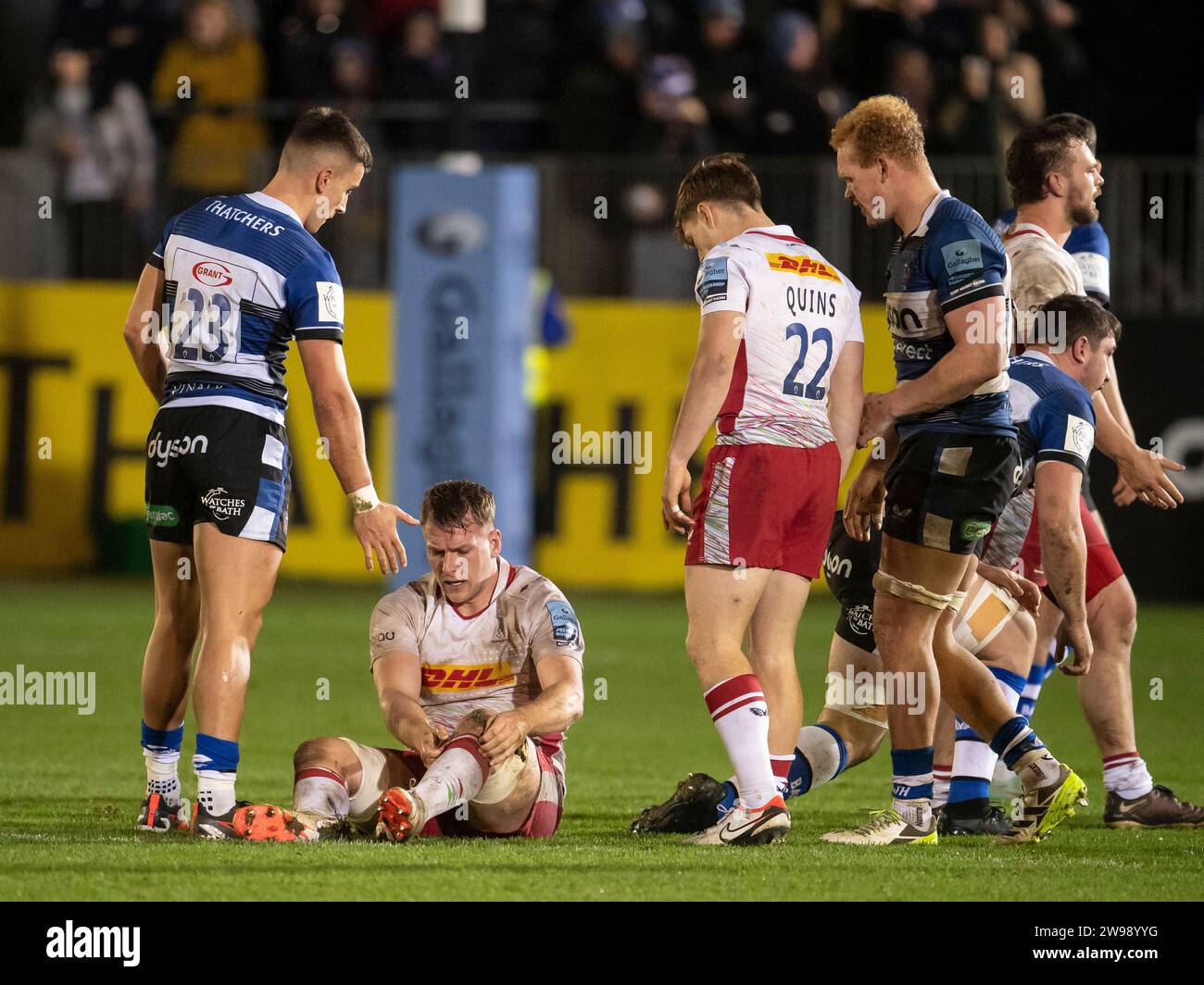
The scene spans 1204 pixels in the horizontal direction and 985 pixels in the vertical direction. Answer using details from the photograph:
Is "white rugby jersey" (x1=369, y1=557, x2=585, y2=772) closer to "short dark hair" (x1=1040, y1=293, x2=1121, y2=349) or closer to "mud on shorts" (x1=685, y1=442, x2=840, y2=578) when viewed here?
"mud on shorts" (x1=685, y1=442, x2=840, y2=578)

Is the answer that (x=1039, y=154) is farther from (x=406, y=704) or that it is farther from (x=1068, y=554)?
(x=406, y=704)

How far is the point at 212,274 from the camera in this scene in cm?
599

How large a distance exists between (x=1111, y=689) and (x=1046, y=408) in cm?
114

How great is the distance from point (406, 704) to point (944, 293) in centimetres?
210

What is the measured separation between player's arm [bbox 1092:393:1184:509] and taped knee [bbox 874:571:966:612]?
1.05 meters

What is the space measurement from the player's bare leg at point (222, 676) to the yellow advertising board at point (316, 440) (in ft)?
29.7

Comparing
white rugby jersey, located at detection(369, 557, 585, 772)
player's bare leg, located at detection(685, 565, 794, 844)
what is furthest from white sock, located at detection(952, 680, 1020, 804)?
white rugby jersey, located at detection(369, 557, 585, 772)

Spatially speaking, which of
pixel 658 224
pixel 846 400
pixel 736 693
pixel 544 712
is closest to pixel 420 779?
pixel 544 712

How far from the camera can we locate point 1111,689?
6.90 m

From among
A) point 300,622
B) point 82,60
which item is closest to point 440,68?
point 82,60

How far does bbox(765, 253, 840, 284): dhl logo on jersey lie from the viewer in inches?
239

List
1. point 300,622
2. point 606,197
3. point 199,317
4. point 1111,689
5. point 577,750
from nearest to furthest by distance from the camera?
point 199,317 → point 1111,689 → point 577,750 → point 300,622 → point 606,197

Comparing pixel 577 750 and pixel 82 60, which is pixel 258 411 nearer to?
pixel 577 750

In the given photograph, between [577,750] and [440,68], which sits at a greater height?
[440,68]
